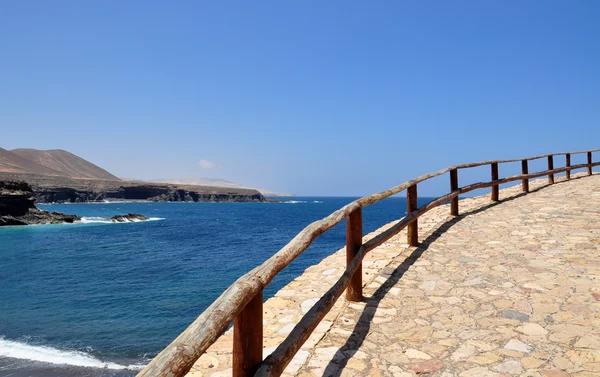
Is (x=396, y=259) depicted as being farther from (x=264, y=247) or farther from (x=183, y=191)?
(x=183, y=191)

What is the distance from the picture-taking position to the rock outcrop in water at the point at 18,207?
188 feet

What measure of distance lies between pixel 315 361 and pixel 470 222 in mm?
8207

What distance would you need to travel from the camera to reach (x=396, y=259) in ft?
24.3

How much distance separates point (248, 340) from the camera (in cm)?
241

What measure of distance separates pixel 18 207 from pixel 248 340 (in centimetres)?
7214

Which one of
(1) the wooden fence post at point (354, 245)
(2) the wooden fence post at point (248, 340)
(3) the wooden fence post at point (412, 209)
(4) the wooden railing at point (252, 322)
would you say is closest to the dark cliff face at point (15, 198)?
(3) the wooden fence post at point (412, 209)

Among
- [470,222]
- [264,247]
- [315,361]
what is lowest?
[264,247]

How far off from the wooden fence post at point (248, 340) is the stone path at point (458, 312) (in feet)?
4.19

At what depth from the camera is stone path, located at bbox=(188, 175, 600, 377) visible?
3648 millimetres

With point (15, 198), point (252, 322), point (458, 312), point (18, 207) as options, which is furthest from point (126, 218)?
point (252, 322)

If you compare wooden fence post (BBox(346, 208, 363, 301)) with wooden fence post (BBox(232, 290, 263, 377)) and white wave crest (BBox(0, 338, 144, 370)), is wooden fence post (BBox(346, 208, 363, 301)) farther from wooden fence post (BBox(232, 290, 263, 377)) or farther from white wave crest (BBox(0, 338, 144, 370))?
white wave crest (BBox(0, 338, 144, 370))

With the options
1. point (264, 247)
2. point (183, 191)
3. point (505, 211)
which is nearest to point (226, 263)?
point (264, 247)

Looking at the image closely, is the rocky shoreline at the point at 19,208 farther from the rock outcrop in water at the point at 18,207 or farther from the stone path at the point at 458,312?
the stone path at the point at 458,312

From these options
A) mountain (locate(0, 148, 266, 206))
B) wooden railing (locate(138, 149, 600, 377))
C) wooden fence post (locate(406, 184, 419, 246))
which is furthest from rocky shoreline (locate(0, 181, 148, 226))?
mountain (locate(0, 148, 266, 206))
